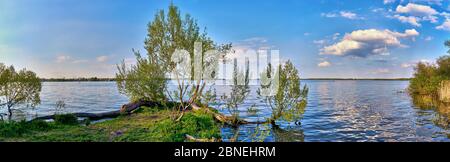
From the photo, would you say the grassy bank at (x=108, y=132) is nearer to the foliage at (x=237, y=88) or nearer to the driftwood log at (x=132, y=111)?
the driftwood log at (x=132, y=111)

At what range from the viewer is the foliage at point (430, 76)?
54991 millimetres

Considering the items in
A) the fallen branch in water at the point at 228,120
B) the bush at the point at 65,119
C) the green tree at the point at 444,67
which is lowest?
the fallen branch in water at the point at 228,120

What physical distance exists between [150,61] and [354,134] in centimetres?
1623

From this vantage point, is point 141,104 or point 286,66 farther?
point 141,104

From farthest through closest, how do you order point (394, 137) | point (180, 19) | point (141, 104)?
1. point (141, 104)
2. point (394, 137)
3. point (180, 19)

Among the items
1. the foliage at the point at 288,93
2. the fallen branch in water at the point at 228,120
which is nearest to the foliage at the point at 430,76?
the foliage at the point at 288,93

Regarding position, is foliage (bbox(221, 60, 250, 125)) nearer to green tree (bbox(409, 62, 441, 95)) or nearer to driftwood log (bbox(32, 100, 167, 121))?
driftwood log (bbox(32, 100, 167, 121))

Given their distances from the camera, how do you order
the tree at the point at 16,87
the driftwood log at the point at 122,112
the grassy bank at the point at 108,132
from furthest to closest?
the tree at the point at 16,87 → the driftwood log at the point at 122,112 → the grassy bank at the point at 108,132

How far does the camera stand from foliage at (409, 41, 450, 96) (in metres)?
55.0

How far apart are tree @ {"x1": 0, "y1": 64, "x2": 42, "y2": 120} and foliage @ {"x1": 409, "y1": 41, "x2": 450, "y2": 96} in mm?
64719

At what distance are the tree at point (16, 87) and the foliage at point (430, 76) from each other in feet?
212
